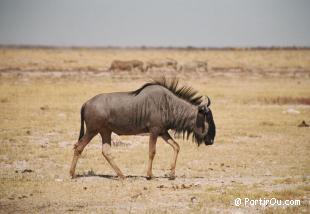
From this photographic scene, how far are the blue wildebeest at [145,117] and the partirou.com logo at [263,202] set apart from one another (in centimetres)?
236

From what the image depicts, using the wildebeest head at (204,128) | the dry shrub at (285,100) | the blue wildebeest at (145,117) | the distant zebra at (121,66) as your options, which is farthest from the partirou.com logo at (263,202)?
the distant zebra at (121,66)

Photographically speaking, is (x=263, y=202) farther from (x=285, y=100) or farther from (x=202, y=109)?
(x=285, y=100)

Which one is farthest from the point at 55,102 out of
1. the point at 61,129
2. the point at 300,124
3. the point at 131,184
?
the point at 131,184

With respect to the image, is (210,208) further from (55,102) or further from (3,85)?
(3,85)

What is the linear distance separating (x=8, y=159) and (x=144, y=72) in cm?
4049

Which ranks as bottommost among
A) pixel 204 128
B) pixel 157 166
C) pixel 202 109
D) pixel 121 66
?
pixel 157 166

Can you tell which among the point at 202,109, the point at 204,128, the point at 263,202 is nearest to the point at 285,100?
the point at 204,128

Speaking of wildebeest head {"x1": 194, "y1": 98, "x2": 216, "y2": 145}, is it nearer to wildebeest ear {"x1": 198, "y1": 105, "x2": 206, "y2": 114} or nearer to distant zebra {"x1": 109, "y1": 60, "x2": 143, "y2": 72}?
wildebeest ear {"x1": 198, "y1": 105, "x2": 206, "y2": 114}

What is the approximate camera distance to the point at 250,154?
15219mm

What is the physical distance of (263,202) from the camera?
9297mm

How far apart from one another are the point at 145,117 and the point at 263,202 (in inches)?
131

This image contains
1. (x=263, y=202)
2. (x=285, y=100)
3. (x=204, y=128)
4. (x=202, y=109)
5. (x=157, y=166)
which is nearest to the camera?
(x=263, y=202)

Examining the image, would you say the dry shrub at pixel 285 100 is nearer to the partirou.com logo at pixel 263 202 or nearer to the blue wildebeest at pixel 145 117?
the blue wildebeest at pixel 145 117

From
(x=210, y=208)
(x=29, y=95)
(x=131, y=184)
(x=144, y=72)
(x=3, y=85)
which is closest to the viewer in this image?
(x=210, y=208)
